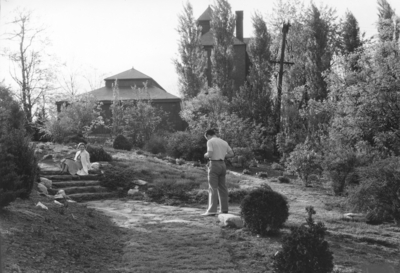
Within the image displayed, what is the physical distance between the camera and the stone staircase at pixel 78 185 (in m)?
14.7

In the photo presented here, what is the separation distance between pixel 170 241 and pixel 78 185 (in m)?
8.27

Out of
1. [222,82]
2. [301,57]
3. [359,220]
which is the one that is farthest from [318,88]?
[359,220]

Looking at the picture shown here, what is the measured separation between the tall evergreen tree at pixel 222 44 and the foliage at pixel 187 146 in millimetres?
9195

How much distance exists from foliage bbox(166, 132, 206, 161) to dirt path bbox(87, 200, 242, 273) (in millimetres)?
11640

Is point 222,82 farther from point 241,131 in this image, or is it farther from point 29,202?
point 29,202

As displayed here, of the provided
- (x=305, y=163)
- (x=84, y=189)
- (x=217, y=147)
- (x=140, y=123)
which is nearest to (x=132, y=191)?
(x=84, y=189)

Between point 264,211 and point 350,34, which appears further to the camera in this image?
point 350,34

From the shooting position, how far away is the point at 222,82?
33.3 meters

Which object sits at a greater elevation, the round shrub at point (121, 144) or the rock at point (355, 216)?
the round shrub at point (121, 144)

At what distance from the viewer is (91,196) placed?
14820 millimetres

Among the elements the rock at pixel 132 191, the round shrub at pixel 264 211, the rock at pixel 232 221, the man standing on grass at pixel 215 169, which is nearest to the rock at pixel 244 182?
the rock at pixel 132 191

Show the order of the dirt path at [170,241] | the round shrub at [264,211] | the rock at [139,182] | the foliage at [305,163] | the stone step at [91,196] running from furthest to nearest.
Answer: the foliage at [305,163], the rock at [139,182], the stone step at [91,196], the round shrub at [264,211], the dirt path at [170,241]

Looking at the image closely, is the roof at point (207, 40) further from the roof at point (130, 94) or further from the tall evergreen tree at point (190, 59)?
the roof at point (130, 94)

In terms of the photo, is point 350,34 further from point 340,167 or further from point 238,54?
point 340,167
